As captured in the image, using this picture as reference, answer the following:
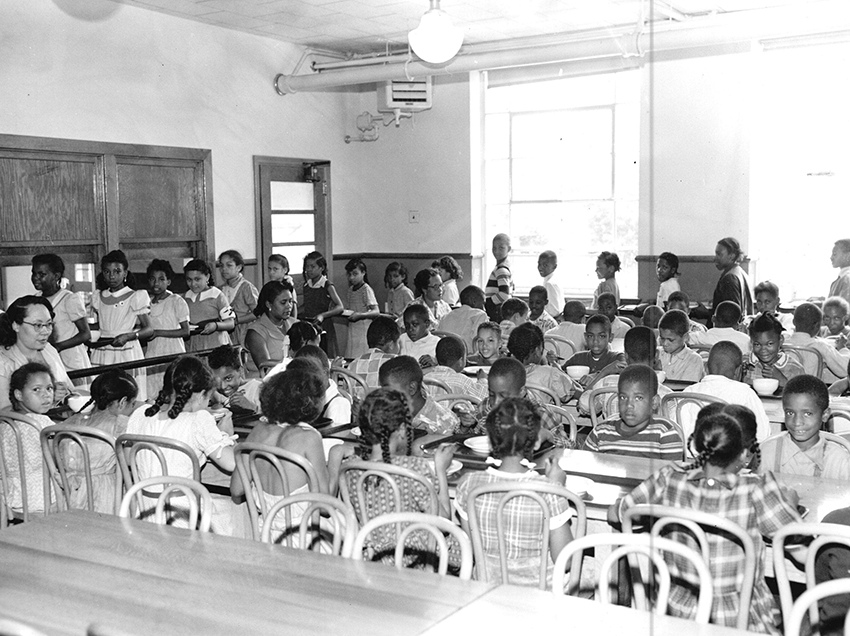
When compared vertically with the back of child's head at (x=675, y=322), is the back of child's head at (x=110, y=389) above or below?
below

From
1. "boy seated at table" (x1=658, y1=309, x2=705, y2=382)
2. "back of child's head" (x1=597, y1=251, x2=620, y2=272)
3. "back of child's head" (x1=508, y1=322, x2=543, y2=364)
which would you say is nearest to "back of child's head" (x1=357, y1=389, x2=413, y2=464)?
"back of child's head" (x1=508, y1=322, x2=543, y2=364)

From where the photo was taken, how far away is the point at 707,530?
94.4 inches

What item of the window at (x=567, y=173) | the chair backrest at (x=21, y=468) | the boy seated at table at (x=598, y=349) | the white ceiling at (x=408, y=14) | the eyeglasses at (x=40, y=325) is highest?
the white ceiling at (x=408, y=14)

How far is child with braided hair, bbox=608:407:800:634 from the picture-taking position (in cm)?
237

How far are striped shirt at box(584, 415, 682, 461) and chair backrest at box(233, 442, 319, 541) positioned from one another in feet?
3.69

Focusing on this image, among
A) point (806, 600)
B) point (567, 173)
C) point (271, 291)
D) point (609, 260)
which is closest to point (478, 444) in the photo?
point (806, 600)

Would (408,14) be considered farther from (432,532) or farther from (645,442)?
(432,532)

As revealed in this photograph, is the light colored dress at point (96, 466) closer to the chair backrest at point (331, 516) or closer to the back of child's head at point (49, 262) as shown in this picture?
the chair backrest at point (331, 516)

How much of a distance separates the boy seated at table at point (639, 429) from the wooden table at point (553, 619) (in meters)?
1.55

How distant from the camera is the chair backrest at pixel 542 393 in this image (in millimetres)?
4184

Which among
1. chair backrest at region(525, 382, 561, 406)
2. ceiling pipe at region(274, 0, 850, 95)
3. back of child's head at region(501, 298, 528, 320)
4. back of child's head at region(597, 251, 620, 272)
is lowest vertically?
chair backrest at region(525, 382, 561, 406)

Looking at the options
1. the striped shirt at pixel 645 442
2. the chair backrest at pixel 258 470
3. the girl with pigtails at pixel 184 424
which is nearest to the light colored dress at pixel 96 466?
the girl with pigtails at pixel 184 424

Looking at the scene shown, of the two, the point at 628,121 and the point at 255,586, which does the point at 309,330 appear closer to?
the point at 255,586

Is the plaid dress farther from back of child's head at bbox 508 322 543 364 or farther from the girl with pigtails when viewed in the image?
back of child's head at bbox 508 322 543 364
